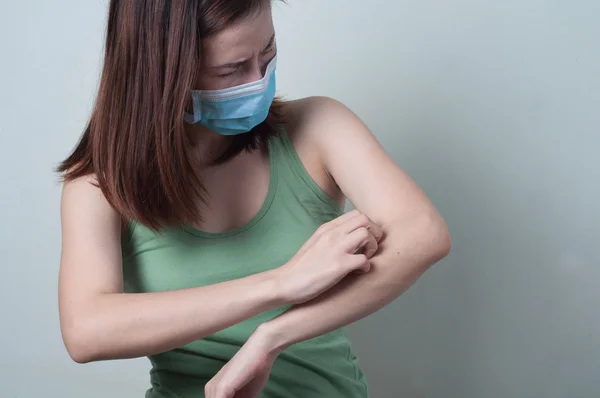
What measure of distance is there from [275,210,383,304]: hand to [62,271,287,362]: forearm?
0.08 feet

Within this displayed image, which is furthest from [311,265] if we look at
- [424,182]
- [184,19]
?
[424,182]

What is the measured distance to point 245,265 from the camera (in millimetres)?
1263

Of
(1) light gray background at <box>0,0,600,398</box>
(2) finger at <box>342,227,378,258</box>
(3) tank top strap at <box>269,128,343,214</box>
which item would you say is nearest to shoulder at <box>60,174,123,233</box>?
(3) tank top strap at <box>269,128,343,214</box>

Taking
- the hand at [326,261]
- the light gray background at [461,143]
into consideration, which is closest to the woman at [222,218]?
the hand at [326,261]

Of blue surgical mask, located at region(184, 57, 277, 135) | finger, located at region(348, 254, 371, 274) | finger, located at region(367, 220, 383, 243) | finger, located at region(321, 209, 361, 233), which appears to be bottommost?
finger, located at region(348, 254, 371, 274)

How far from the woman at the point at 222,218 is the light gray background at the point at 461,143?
1.66ft

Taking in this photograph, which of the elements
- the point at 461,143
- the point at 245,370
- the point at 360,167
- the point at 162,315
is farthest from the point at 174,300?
the point at 461,143

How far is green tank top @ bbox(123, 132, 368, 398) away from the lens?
1.26 m

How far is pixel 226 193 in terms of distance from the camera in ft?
4.23

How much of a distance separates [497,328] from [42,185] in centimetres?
123

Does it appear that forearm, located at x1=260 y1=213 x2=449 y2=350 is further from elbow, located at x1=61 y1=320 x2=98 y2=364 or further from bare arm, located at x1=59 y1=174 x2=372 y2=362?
elbow, located at x1=61 y1=320 x2=98 y2=364

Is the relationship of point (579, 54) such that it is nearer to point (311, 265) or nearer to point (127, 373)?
point (311, 265)

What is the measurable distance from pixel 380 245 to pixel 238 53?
340mm

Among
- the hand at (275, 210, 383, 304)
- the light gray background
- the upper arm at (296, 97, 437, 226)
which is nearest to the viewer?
the hand at (275, 210, 383, 304)
